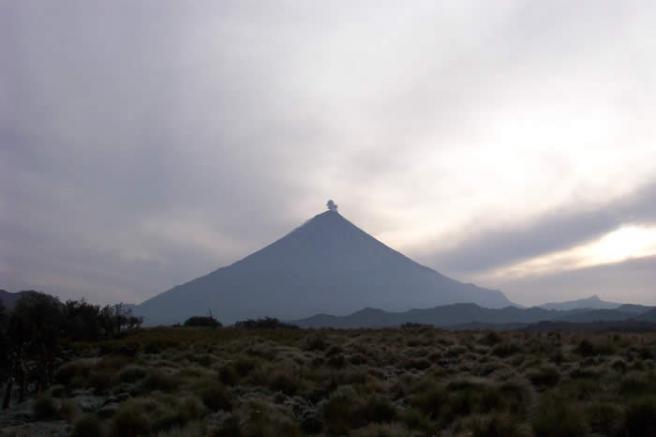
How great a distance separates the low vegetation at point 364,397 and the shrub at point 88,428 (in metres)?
0.02

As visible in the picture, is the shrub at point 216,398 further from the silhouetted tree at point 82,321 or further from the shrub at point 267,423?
the silhouetted tree at point 82,321

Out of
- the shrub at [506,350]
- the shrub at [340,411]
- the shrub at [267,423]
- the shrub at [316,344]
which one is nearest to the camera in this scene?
the shrub at [267,423]

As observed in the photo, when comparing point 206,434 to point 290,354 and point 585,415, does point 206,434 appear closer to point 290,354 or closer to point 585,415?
point 585,415

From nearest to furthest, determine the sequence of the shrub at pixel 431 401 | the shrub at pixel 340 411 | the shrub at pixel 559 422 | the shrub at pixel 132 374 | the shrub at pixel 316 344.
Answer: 1. the shrub at pixel 559 422
2. the shrub at pixel 340 411
3. the shrub at pixel 431 401
4. the shrub at pixel 132 374
5. the shrub at pixel 316 344

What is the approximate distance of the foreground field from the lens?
9.89 metres

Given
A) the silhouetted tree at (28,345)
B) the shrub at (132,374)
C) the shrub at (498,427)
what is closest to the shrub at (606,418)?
the shrub at (498,427)

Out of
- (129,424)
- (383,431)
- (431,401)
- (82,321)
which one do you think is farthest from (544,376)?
(82,321)

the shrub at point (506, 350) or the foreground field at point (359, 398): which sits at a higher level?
the shrub at point (506, 350)

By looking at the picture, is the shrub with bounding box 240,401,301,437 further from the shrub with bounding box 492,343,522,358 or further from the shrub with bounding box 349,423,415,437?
the shrub with bounding box 492,343,522,358

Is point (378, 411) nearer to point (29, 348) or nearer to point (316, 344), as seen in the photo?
point (29, 348)

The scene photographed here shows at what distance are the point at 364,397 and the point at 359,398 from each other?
0.27 metres

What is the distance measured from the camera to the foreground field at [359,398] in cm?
989

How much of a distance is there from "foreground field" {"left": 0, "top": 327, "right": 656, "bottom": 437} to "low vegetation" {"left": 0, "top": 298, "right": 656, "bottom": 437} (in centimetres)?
3

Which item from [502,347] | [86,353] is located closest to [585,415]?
[502,347]
